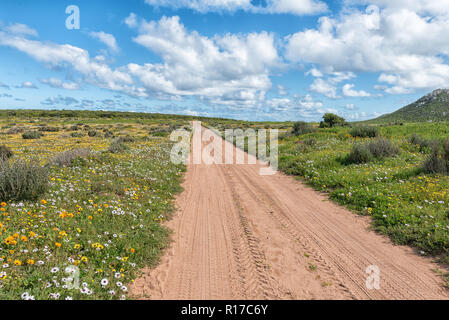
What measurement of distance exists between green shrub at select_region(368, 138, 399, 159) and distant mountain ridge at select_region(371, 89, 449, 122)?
124ft

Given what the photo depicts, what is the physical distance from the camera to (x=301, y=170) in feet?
41.2

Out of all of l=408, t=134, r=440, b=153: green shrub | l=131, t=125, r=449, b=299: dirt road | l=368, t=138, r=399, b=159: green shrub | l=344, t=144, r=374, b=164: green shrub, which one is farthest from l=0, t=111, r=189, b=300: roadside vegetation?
l=408, t=134, r=440, b=153: green shrub

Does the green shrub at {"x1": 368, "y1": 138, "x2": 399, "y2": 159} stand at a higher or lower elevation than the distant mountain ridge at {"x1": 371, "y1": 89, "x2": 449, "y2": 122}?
lower

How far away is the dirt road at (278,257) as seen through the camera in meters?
4.11

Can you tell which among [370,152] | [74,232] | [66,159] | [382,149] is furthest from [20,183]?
[382,149]

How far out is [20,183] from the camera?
589 cm

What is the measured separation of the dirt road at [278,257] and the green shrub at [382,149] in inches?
243

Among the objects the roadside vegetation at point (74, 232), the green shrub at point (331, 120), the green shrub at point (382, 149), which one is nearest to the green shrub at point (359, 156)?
the green shrub at point (382, 149)

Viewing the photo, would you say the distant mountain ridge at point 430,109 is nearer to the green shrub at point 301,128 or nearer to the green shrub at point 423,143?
the green shrub at point 301,128

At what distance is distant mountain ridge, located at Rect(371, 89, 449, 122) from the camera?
4429cm

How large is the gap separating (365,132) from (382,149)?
8117 millimetres

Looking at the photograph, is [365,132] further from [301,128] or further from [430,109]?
[430,109]

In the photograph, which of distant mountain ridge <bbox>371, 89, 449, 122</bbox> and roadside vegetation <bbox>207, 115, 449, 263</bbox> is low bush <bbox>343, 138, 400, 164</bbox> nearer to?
roadside vegetation <bbox>207, 115, 449, 263</bbox>

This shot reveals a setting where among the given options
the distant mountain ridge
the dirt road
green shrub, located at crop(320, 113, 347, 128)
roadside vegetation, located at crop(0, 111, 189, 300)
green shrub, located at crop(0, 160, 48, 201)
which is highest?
the distant mountain ridge
